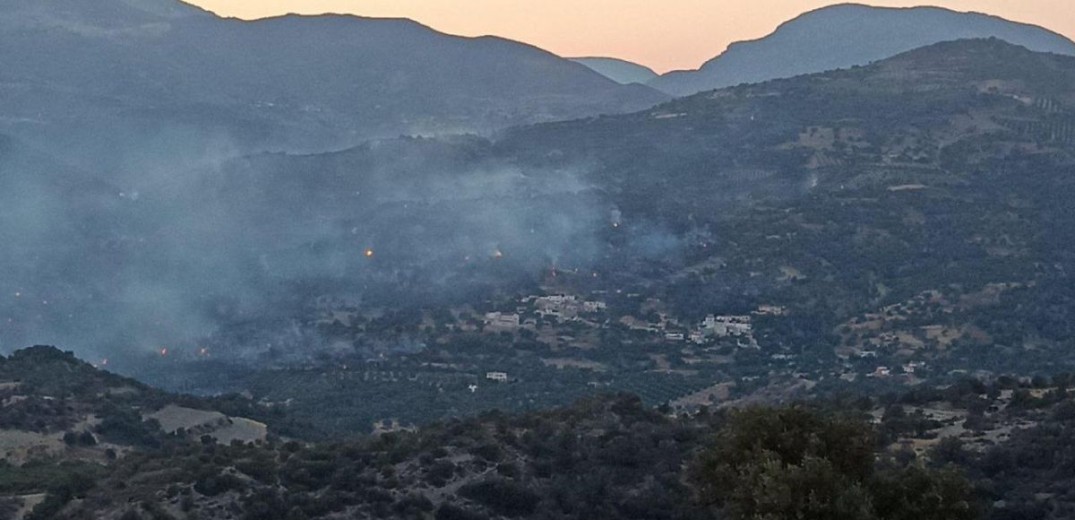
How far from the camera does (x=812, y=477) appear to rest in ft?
84.1

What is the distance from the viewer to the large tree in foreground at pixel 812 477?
1004 inches

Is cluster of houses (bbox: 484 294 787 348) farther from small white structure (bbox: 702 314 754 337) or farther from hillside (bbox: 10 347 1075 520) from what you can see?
hillside (bbox: 10 347 1075 520)

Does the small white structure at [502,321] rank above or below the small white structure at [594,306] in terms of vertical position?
below

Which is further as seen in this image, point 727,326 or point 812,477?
point 727,326

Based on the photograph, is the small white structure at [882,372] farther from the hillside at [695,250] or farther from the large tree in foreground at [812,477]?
the large tree in foreground at [812,477]

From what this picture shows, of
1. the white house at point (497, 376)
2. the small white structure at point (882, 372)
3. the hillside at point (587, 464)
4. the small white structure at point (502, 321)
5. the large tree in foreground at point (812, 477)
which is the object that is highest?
the large tree in foreground at point (812, 477)

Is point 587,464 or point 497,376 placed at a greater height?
point 587,464

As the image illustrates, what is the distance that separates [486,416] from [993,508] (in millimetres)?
15079

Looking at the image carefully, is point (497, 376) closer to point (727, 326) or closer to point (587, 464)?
point (727, 326)

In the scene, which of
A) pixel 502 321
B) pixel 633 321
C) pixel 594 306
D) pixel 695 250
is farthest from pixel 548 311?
pixel 695 250

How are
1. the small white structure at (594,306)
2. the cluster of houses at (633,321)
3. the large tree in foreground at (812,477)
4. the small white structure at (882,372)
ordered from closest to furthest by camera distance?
the large tree in foreground at (812,477) < the small white structure at (882,372) < the cluster of houses at (633,321) < the small white structure at (594,306)

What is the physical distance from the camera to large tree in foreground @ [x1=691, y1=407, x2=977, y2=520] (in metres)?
25.5

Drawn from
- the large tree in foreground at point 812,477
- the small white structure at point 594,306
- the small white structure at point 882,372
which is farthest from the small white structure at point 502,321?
the large tree in foreground at point 812,477

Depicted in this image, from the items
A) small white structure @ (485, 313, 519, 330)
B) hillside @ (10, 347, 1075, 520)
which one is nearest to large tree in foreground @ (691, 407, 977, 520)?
hillside @ (10, 347, 1075, 520)
